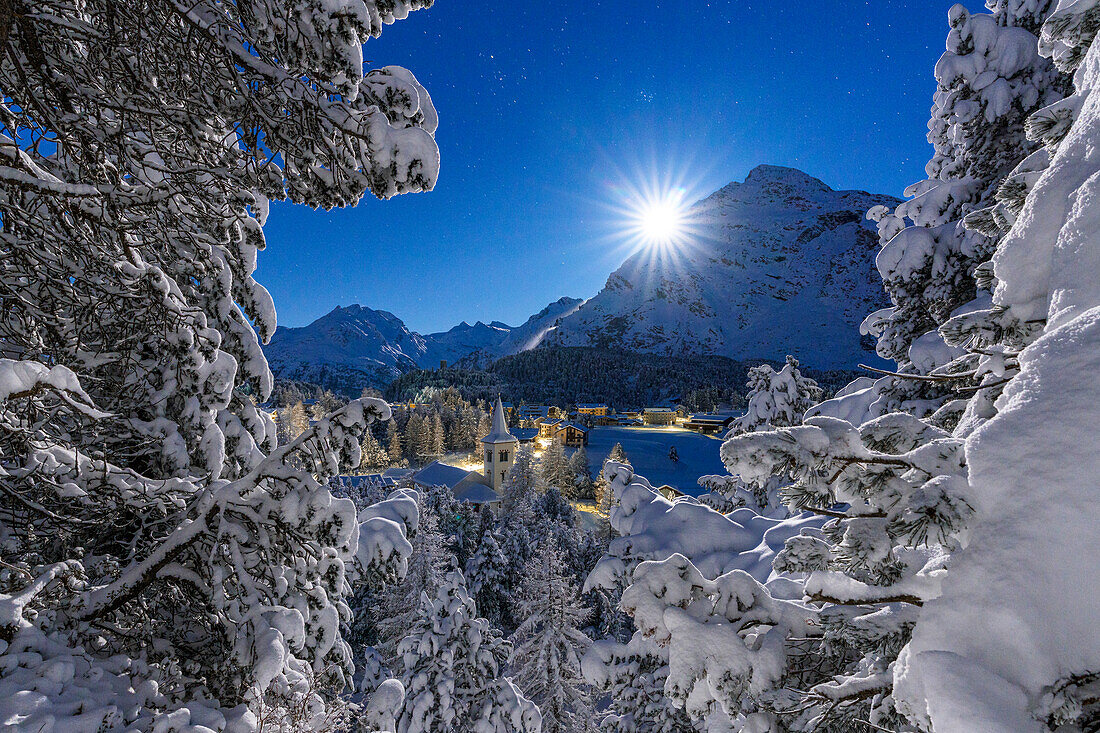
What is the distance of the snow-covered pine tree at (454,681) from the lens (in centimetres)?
943

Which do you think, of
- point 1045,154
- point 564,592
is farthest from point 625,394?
point 1045,154

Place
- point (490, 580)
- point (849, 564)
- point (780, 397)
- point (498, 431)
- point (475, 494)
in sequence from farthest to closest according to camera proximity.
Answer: point (498, 431) → point (475, 494) → point (490, 580) → point (780, 397) → point (849, 564)

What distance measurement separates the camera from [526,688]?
13953 mm

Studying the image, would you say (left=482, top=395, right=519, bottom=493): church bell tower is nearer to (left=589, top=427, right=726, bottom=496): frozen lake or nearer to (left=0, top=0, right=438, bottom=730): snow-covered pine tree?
(left=589, top=427, right=726, bottom=496): frozen lake

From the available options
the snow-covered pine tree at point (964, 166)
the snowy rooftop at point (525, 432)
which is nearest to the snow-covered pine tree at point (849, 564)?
the snow-covered pine tree at point (964, 166)

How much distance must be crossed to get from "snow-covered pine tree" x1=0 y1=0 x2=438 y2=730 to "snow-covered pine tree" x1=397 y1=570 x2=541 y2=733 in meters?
6.92

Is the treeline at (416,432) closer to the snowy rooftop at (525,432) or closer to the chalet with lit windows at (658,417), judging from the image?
the snowy rooftop at (525,432)

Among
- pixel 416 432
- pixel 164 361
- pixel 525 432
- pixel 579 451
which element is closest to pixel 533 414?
pixel 525 432

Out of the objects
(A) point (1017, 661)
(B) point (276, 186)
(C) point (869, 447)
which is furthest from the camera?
(B) point (276, 186)

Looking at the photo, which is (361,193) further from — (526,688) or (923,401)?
(526,688)

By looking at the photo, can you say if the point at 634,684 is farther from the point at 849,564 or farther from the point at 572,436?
the point at 572,436

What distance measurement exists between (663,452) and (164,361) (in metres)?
63.8

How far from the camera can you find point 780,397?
1217cm

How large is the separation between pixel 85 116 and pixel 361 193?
220cm
